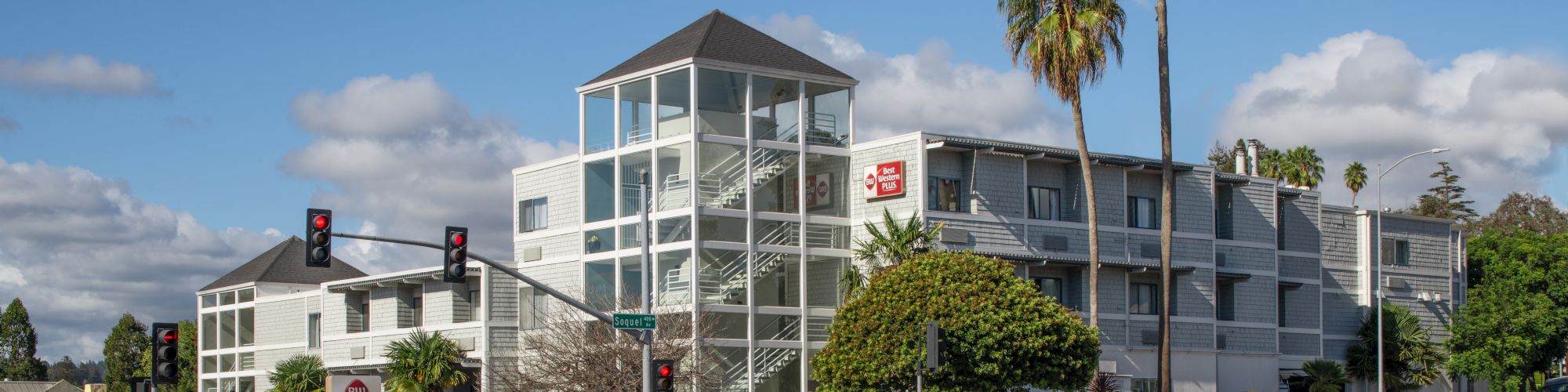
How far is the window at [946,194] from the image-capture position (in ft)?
158

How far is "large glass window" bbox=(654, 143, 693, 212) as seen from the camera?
48.6 m

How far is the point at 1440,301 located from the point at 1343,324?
18.0ft

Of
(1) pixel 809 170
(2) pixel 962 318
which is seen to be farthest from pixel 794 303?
(2) pixel 962 318

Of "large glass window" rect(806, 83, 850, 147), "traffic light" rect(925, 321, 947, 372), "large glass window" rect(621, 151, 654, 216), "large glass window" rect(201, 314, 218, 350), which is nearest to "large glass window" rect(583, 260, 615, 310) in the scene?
"large glass window" rect(621, 151, 654, 216)

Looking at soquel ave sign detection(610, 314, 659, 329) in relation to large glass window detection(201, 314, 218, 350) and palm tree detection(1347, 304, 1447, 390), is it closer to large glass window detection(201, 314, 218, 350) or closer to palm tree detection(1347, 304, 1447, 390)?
palm tree detection(1347, 304, 1447, 390)

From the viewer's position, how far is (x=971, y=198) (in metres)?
48.7

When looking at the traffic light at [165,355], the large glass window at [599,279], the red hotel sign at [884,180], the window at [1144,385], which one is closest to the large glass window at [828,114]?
the red hotel sign at [884,180]

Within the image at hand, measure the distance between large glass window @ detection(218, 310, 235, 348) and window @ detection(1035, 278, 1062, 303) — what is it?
38938mm

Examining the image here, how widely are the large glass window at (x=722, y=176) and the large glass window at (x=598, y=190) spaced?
3.78 m

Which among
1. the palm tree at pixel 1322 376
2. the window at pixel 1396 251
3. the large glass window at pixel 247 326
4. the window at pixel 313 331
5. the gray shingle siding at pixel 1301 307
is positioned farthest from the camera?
the large glass window at pixel 247 326

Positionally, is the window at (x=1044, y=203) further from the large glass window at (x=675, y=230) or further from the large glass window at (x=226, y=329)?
the large glass window at (x=226, y=329)

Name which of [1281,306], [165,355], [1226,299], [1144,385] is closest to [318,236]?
[165,355]

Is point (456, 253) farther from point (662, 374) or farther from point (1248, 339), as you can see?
point (1248, 339)

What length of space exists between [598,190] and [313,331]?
17.5 meters
